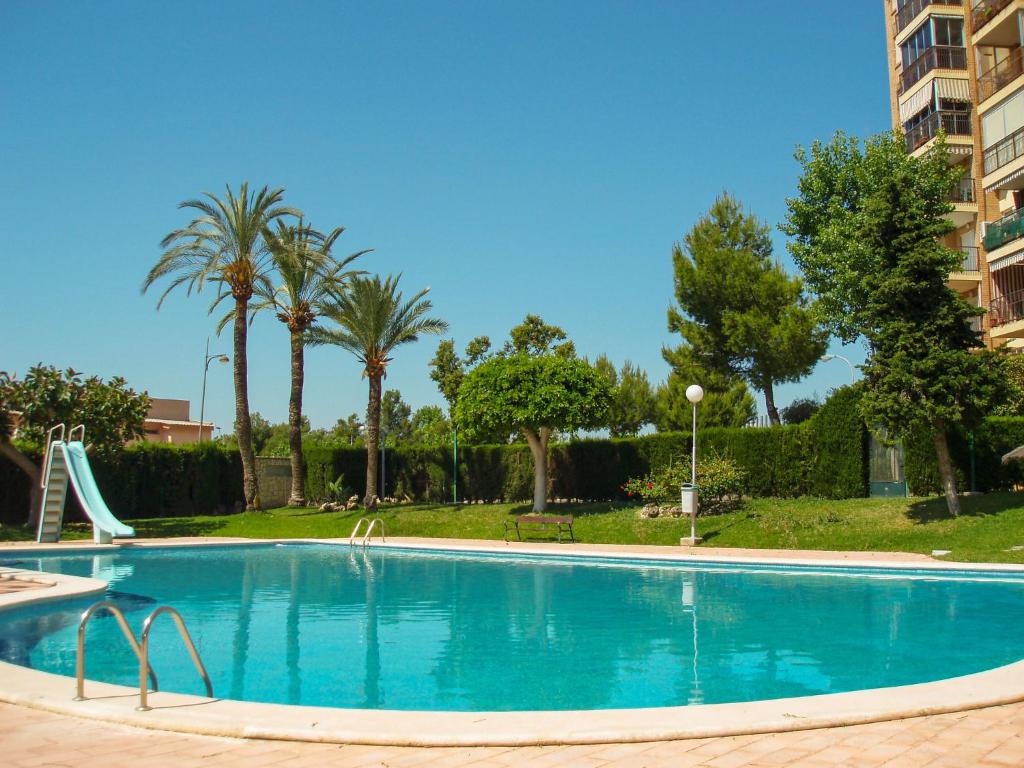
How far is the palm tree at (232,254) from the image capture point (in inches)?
1248

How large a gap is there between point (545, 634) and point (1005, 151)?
29.5 m

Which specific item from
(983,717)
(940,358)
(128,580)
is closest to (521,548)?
(128,580)

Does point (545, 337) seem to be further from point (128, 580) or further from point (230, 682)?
point (230, 682)

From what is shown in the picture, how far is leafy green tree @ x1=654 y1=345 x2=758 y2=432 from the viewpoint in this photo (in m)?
38.6

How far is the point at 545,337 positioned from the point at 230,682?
134 feet

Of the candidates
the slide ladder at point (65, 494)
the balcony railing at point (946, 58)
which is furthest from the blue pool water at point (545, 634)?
the balcony railing at point (946, 58)

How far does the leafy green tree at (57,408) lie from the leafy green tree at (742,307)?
76.7ft

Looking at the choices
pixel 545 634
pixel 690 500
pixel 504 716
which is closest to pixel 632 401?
pixel 690 500

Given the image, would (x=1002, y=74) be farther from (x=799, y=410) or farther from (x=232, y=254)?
(x=232, y=254)

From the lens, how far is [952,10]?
1357 inches

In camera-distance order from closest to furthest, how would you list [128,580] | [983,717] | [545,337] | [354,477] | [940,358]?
1. [983,717]
2. [128,580]
3. [940,358]
4. [354,477]
5. [545,337]

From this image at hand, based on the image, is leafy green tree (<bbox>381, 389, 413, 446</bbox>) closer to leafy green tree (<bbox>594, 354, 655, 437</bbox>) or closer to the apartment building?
leafy green tree (<bbox>594, 354, 655, 437</bbox>)

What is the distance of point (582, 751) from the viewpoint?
5.20m

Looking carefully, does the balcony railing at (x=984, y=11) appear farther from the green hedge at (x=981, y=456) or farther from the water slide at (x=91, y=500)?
the water slide at (x=91, y=500)
